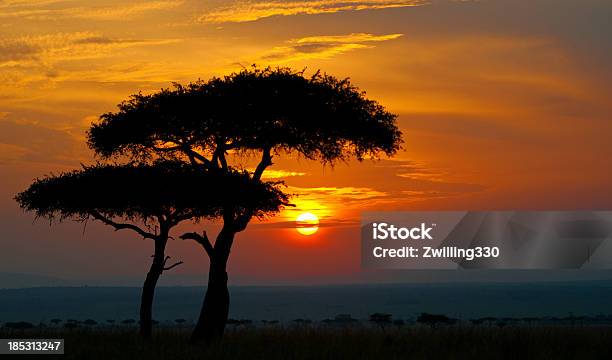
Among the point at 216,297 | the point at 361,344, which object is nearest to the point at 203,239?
the point at 216,297

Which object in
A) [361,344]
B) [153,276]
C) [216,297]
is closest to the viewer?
[361,344]

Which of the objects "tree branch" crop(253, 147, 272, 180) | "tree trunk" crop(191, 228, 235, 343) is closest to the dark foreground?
"tree trunk" crop(191, 228, 235, 343)

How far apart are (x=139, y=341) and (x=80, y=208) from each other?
8.28 metres

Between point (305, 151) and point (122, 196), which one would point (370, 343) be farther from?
point (122, 196)

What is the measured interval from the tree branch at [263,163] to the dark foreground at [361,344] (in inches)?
257

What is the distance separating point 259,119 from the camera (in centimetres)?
4400

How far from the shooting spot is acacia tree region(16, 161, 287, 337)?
43688 mm

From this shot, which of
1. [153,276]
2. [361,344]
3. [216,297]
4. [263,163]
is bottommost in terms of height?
[361,344]

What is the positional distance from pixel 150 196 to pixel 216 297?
591 cm

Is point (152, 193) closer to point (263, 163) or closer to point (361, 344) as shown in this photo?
point (263, 163)

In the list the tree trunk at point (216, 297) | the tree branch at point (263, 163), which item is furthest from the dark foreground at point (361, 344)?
the tree branch at point (263, 163)

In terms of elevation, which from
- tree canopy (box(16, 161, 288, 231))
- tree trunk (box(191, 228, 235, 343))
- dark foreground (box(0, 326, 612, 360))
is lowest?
dark foreground (box(0, 326, 612, 360))

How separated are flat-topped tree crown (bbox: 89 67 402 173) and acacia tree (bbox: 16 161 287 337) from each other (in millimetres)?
1221

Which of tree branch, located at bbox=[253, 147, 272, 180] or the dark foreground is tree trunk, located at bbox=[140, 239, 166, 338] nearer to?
the dark foreground
